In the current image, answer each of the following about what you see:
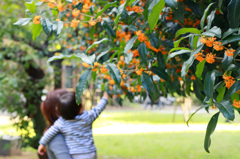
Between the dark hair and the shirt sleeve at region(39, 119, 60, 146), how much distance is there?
0.08 metres

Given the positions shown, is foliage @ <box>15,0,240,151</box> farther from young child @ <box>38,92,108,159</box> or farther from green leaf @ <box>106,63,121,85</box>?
young child @ <box>38,92,108,159</box>

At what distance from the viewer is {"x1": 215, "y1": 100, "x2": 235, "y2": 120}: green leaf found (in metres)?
1.04

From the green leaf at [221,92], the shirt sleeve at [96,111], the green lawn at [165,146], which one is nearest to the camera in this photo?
the green leaf at [221,92]

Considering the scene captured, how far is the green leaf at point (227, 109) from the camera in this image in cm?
104

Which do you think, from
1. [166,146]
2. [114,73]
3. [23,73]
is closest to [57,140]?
[114,73]

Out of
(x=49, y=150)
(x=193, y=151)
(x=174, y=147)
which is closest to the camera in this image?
(x=49, y=150)

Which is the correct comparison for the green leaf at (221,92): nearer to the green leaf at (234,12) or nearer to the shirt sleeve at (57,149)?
the green leaf at (234,12)

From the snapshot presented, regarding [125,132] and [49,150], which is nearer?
[49,150]

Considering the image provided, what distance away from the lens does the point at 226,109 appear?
1062 mm

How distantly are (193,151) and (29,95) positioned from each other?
3090 mm

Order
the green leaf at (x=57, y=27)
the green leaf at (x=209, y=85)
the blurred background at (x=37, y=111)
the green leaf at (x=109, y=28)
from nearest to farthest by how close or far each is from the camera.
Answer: the green leaf at (x=209, y=85), the green leaf at (x=57, y=27), the green leaf at (x=109, y=28), the blurred background at (x=37, y=111)

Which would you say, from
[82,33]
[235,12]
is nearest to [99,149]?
[82,33]

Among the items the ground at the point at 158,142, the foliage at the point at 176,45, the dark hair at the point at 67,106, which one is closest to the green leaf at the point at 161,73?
the foliage at the point at 176,45

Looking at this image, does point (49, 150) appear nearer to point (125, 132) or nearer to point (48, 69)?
point (48, 69)
